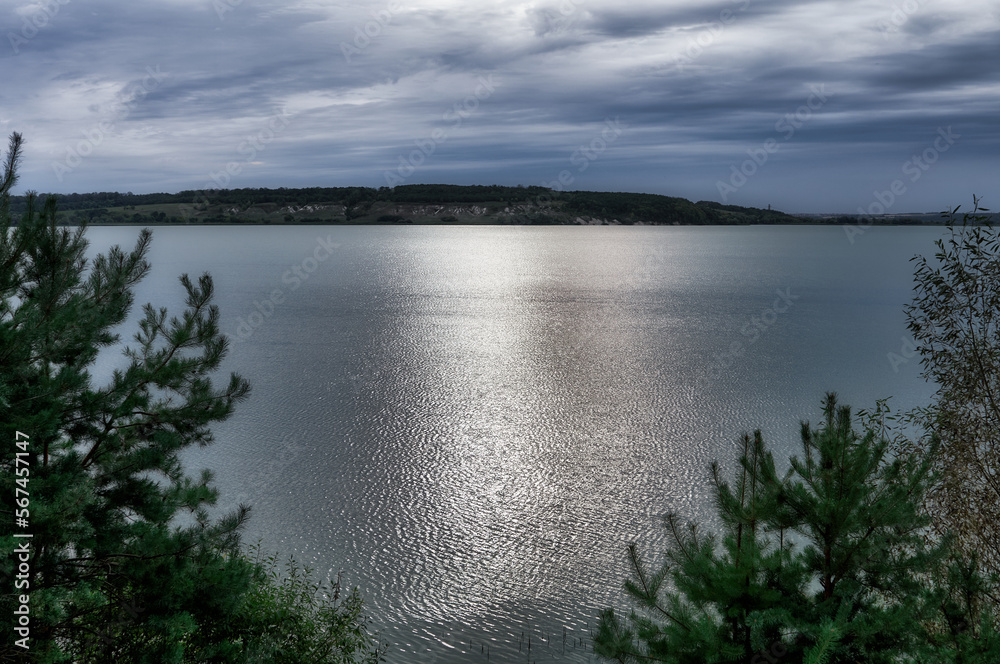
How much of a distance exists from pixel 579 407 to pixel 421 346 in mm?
15667

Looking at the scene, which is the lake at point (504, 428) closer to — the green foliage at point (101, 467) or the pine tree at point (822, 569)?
the green foliage at point (101, 467)

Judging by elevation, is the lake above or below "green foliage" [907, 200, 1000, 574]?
below

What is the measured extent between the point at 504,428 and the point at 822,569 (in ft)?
66.2

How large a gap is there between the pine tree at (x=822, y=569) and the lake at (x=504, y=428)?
23.5 ft

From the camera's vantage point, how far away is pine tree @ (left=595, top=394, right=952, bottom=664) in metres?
6.63

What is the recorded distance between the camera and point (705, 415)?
28.8m

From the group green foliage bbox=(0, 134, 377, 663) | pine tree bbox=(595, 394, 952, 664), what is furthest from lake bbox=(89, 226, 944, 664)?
pine tree bbox=(595, 394, 952, 664)

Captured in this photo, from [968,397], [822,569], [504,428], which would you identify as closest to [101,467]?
[822,569]

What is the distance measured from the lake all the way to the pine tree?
23.5ft

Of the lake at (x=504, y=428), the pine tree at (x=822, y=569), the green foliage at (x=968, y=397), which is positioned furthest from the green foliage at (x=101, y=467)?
the green foliage at (x=968, y=397)

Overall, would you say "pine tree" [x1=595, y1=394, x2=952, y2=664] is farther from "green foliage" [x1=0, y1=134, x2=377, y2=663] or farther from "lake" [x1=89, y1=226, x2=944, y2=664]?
"lake" [x1=89, y1=226, x2=944, y2=664]

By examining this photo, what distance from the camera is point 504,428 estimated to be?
88.3 feet

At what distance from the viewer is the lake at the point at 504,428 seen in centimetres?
1591

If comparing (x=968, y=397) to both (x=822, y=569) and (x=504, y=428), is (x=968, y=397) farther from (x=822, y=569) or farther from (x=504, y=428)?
(x=504, y=428)
